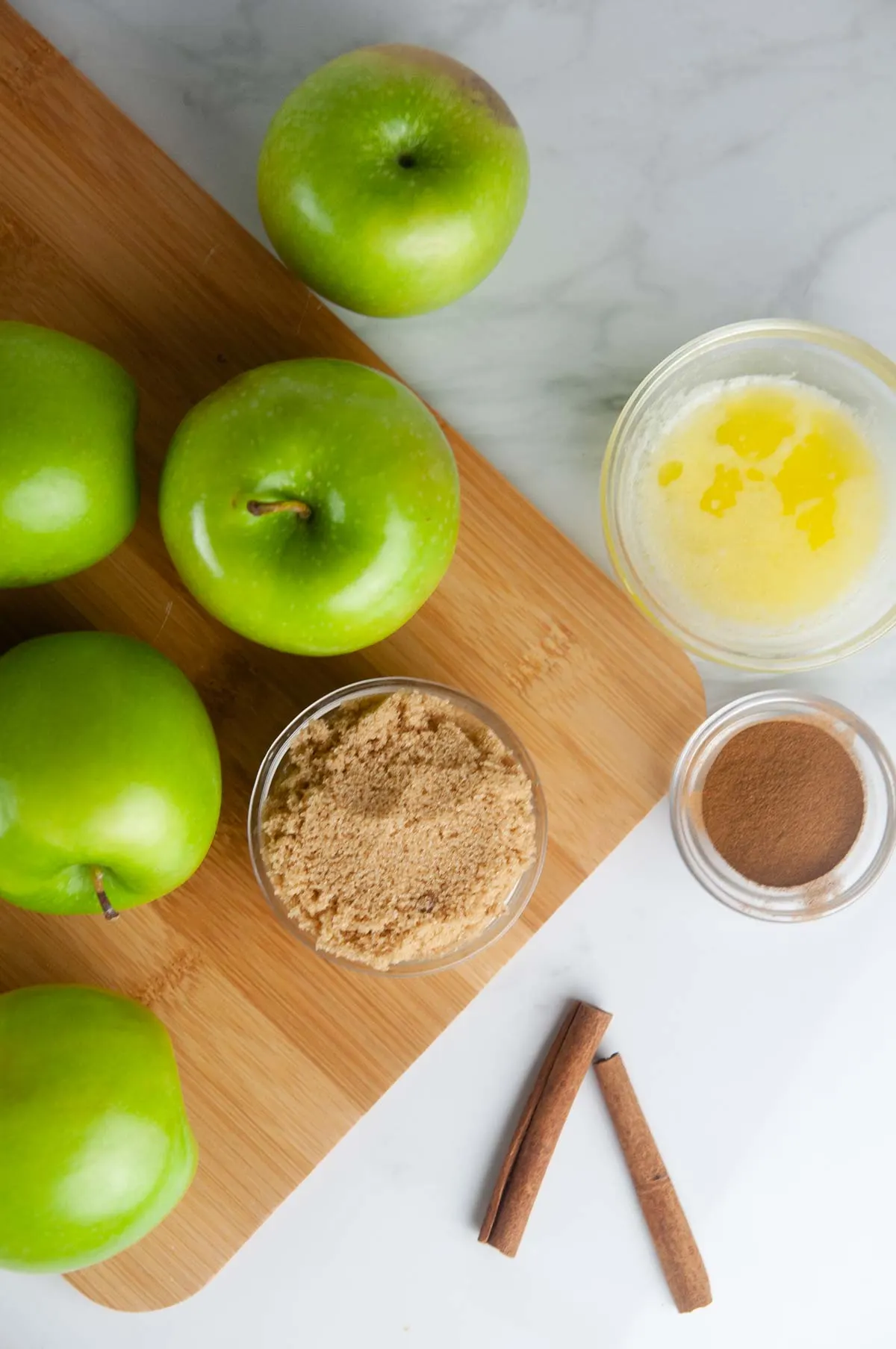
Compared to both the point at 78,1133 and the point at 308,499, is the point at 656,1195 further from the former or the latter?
the point at 308,499

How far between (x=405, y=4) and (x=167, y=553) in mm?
630

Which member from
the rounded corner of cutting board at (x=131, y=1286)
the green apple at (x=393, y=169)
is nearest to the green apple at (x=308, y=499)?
the green apple at (x=393, y=169)

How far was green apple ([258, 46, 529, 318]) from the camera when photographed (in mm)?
902

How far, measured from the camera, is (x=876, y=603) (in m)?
1.15

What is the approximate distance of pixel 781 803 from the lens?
1164 mm

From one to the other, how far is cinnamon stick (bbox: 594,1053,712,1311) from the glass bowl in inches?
19.3

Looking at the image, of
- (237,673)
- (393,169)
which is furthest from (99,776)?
(393,169)

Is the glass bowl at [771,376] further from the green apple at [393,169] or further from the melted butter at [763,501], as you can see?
the green apple at [393,169]

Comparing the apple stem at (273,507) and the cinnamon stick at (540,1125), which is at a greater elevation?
the apple stem at (273,507)

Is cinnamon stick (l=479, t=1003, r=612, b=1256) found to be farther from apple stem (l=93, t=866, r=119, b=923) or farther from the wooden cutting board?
apple stem (l=93, t=866, r=119, b=923)

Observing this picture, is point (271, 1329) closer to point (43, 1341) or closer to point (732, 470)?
point (43, 1341)

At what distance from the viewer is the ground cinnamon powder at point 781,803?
1157 mm

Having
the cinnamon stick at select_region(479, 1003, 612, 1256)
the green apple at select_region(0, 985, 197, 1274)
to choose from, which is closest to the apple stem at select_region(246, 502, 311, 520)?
the green apple at select_region(0, 985, 197, 1274)

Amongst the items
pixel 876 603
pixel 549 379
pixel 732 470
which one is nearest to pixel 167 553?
pixel 549 379
